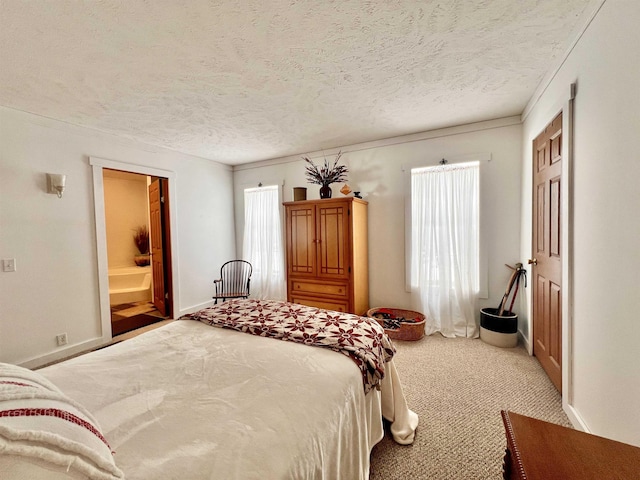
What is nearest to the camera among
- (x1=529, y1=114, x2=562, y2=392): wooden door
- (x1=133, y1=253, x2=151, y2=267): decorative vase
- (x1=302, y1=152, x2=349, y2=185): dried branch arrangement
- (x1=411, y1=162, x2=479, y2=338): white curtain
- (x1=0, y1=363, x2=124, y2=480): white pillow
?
(x1=0, y1=363, x2=124, y2=480): white pillow

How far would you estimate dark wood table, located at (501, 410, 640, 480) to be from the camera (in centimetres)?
76

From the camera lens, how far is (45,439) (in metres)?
0.57

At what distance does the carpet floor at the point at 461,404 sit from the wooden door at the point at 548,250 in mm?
231

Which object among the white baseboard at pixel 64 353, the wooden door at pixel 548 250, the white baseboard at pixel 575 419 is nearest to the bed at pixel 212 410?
the white baseboard at pixel 575 419

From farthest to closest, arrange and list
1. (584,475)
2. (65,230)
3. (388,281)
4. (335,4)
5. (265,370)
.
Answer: (388,281), (65,230), (335,4), (265,370), (584,475)

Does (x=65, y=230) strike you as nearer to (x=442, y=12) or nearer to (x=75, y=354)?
(x=75, y=354)

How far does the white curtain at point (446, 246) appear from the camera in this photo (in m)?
3.36

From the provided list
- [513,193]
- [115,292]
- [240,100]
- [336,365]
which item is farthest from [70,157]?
→ [513,193]

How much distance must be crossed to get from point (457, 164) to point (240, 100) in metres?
2.59

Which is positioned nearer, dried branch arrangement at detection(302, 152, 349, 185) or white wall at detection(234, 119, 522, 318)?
→ white wall at detection(234, 119, 522, 318)

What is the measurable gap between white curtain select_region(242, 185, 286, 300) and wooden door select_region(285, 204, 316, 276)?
2.30ft

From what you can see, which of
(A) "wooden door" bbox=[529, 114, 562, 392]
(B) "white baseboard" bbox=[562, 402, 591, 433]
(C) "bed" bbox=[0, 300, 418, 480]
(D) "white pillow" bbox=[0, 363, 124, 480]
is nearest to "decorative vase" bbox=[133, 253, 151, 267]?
(C) "bed" bbox=[0, 300, 418, 480]

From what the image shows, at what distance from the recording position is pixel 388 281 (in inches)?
153

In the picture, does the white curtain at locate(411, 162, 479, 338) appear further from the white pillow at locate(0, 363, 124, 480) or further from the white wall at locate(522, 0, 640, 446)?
the white pillow at locate(0, 363, 124, 480)
